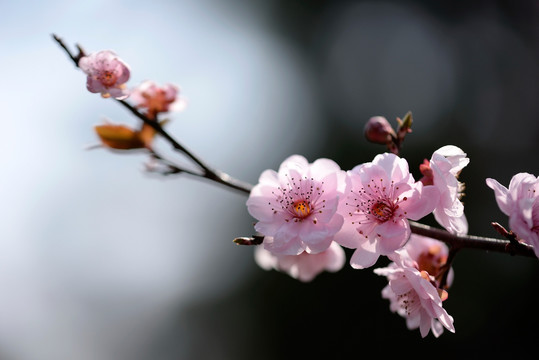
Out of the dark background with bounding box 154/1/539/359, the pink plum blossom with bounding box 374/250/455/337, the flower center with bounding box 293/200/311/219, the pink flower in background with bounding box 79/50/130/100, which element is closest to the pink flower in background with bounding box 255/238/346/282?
the pink plum blossom with bounding box 374/250/455/337

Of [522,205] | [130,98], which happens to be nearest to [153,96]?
[130,98]

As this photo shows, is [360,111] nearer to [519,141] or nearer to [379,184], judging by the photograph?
[519,141]

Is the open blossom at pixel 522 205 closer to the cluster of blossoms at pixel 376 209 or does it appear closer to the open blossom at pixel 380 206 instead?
the cluster of blossoms at pixel 376 209

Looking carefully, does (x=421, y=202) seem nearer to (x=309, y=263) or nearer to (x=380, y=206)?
(x=380, y=206)

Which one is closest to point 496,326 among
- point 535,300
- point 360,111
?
point 535,300

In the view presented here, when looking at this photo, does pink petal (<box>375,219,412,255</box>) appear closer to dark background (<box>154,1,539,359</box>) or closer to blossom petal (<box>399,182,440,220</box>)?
blossom petal (<box>399,182,440,220</box>)

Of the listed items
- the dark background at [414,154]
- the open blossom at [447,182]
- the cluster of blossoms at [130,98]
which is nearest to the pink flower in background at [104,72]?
the cluster of blossoms at [130,98]
